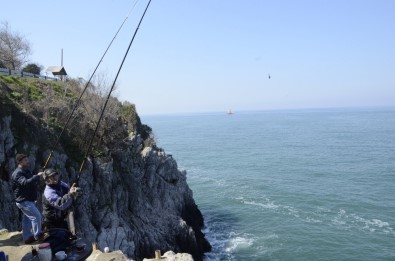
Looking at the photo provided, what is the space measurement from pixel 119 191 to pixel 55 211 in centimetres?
1550

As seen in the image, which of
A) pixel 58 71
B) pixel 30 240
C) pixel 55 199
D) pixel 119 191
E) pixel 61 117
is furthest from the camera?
pixel 58 71

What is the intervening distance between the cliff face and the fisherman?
8.51 metres

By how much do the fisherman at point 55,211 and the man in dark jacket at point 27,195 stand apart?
21.6 inches

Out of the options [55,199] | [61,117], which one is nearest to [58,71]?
[61,117]

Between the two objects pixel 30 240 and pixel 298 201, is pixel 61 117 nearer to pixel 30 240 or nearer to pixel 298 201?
pixel 30 240

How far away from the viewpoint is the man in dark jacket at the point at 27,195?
9781 mm

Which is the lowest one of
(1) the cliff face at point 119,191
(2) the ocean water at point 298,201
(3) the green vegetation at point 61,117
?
(2) the ocean water at point 298,201

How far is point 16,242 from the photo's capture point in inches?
435

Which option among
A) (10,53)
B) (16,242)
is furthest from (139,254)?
(10,53)

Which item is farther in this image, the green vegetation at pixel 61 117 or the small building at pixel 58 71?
the small building at pixel 58 71

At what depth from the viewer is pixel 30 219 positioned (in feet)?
33.7

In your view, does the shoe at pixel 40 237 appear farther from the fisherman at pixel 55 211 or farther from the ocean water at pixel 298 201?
the ocean water at pixel 298 201

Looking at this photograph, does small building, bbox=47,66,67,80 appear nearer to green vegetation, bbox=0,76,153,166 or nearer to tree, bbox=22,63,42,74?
tree, bbox=22,63,42,74

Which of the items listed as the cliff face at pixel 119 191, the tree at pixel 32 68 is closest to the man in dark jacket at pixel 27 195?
the cliff face at pixel 119 191
